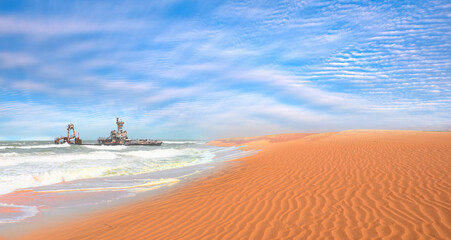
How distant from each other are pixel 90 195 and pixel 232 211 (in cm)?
549

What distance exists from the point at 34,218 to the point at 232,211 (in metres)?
4.94

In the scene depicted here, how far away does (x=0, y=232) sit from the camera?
Result: 15.9 ft

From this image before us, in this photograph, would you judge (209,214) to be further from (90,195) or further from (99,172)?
(99,172)

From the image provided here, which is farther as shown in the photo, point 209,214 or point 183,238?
point 209,214

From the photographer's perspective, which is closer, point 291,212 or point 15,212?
point 291,212

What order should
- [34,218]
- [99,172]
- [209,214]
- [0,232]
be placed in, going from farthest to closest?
[99,172], [34,218], [209,214], [0,232]

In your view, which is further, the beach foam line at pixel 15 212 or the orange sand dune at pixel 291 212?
the beach foam line at pixel 15 212

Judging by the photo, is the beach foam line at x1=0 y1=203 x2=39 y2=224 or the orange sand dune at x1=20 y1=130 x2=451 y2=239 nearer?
the orange sand dune at x1=20 y1=130 x2=451 y2=239

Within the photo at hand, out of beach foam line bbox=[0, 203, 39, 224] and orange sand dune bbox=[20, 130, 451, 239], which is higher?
orange sand dune bbox=[20, 130, 451, 239]

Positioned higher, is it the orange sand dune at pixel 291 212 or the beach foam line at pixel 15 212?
the orange sand dune at pixel 291 212

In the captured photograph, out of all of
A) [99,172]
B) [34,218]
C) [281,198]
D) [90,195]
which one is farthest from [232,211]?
[99,172]

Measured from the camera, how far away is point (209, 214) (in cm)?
525

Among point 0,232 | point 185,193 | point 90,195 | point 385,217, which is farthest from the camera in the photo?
point 90,195

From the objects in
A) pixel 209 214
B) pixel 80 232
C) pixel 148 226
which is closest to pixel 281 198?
pixel 209 214
